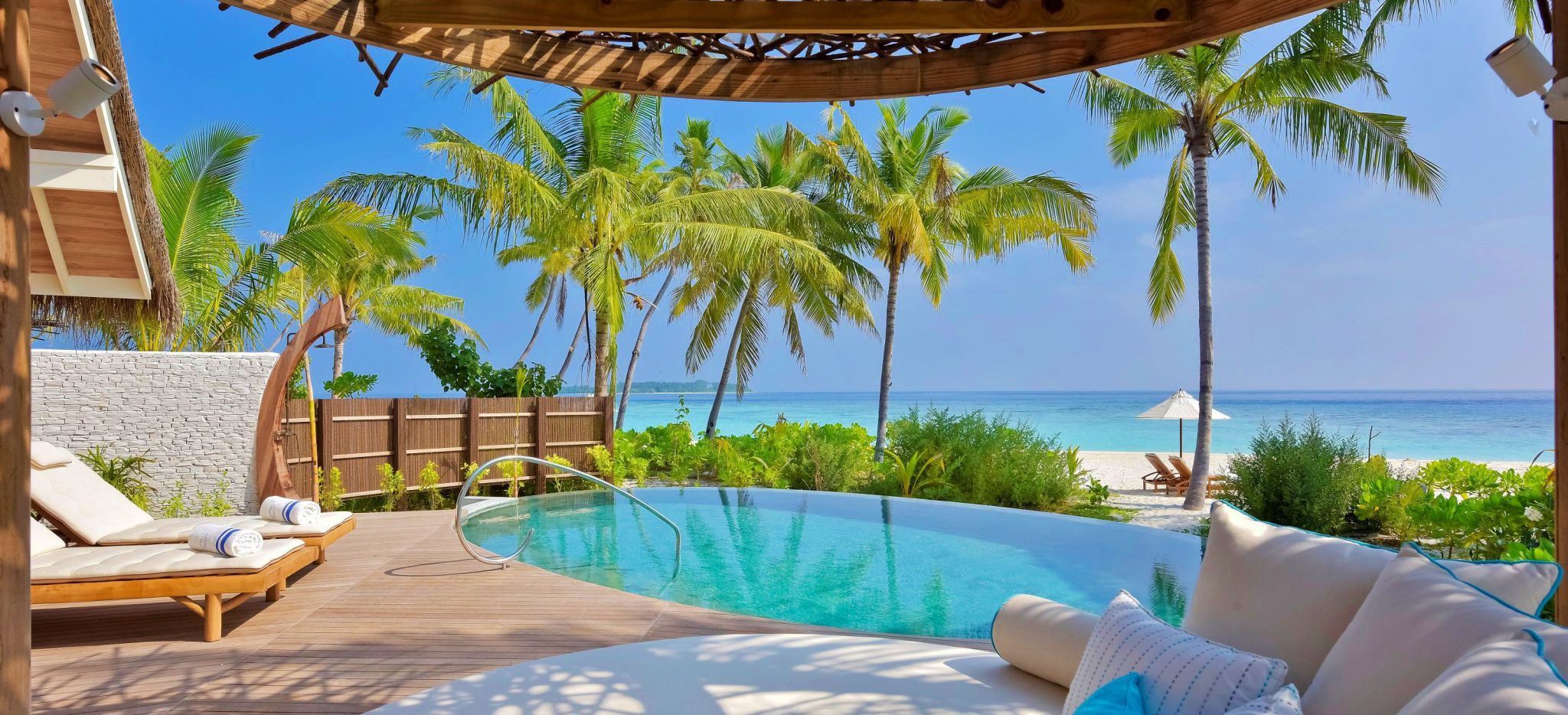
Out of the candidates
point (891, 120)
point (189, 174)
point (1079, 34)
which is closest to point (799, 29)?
point (1079, 34)

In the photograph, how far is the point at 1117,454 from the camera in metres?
26.0

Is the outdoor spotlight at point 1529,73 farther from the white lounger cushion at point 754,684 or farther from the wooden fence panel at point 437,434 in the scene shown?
the wooden fence panel at point 437,434

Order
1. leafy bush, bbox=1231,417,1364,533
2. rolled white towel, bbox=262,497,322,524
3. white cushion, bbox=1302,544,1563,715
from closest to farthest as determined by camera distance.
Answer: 1. white cushion, bbox=1302,544,1563,715
2. rolled white towel, bbox=262,497,322,524
3. leafy bush, bbox=1231,417,1364,533

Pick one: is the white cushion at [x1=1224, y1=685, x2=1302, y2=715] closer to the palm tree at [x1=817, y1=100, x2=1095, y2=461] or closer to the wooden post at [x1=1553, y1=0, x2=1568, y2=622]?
the wooden post at [x1=1553, y1=0, x2=1568, y2=622]

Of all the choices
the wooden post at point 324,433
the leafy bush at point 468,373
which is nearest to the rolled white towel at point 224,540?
the wooden post at point 324,433

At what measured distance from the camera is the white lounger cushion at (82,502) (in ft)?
13.5

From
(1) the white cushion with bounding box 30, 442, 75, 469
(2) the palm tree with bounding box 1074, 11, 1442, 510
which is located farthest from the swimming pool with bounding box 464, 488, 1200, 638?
(2) the palm tree with bounding box 1074, 11, 1442, 510

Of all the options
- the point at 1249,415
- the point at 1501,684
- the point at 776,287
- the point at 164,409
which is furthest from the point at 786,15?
the point at 1249,415

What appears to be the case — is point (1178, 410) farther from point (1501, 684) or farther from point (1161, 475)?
point (1501, 684)

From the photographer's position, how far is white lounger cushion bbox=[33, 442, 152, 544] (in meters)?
4.11

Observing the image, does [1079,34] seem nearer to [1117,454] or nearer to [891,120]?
[891,120]

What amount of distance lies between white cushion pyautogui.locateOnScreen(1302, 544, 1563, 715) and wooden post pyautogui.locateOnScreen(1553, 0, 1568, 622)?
3.72 feet

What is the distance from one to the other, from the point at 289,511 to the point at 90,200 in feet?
7.32

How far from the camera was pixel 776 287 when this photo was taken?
50.1 ft
